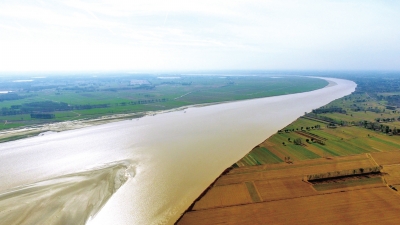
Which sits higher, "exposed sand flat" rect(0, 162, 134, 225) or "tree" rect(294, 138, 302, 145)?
"tree" rect(294, 138, 302, 145)

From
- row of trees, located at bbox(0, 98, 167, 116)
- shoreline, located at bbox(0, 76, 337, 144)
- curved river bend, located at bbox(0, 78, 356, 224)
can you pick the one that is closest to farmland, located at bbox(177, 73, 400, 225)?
curved river bend, located at bbox(0, 78, 356, 224)

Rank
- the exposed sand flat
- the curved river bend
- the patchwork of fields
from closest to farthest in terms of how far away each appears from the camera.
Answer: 1. the patchwork of fields
2. the exposed sand flat
3. the curved river bend

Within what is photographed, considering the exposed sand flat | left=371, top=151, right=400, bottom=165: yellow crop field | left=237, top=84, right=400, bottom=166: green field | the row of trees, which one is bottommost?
the exposed sand flat

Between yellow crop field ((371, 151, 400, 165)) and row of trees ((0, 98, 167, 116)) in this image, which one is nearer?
yellow crop field ((371, 151, 400, 165))

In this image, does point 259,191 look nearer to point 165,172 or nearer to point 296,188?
point 296,188

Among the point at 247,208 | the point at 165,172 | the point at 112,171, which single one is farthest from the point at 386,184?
the point at 112,171

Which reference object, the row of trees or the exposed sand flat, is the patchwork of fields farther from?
the row of trees

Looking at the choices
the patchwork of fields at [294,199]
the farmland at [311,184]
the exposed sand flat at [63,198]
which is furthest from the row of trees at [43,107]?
the patchwork of fields at [294,199]

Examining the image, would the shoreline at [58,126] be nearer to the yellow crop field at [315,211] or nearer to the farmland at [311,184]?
the farmland at [311,184]
